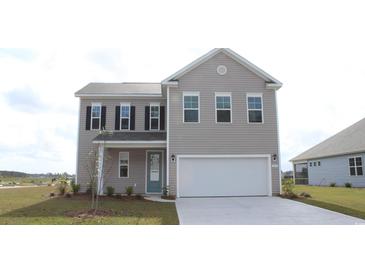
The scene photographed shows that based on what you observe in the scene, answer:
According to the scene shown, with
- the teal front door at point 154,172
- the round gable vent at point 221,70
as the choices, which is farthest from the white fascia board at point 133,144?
the round gable vent at point 221,70

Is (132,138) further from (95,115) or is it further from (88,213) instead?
(88,213)

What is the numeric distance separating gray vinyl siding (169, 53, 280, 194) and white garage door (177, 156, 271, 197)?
0.42 metres

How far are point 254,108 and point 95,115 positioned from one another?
9571mm

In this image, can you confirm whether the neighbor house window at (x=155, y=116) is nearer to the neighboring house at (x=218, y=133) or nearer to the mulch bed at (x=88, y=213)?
the neighboring house at (x=218, y=133)

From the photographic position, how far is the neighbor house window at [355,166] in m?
21.1

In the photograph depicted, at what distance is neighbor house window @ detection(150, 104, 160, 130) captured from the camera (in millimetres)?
16828

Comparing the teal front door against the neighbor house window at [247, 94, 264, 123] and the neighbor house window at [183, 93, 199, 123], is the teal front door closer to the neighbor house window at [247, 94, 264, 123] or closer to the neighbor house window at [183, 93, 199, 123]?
the neighbor house window at [183, 93, 199, 123]

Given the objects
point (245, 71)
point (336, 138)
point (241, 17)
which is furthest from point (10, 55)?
point (336, 138)

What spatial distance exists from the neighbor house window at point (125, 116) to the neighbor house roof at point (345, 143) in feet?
57.1

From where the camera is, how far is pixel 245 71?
15133 millimetres

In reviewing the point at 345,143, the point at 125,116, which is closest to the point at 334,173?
the point at 345,143

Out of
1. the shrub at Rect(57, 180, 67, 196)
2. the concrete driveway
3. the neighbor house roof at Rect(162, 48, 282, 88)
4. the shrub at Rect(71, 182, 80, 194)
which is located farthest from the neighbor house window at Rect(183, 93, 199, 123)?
the shrub at Rect(57, 180, 67, 196)

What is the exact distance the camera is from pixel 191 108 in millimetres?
14742
